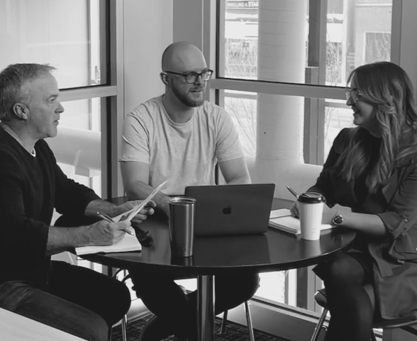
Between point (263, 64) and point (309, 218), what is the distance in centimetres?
132

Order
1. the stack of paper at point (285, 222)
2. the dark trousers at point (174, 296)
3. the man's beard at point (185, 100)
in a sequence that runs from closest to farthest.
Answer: the stack of paper at point (285, 222)
the dark trousers at point (174, 296)
the man's beard at point (185, 100)

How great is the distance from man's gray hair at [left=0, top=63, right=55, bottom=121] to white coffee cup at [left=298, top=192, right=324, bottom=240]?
3.25 feet

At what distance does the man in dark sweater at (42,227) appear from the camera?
8.12 feet

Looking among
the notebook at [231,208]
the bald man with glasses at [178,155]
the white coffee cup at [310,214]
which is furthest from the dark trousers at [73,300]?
the white coffee cup at [310,214]

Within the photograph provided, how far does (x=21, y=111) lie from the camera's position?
261 cm

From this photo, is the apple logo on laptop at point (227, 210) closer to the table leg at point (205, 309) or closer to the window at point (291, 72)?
the table leg at point (205, 309)

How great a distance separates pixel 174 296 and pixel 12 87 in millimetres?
1086

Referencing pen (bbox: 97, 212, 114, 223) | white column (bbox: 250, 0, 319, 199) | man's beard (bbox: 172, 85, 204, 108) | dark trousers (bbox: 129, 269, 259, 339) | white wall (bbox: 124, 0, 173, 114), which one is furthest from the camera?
white wall (bbox: 124, 0, 173, 114)

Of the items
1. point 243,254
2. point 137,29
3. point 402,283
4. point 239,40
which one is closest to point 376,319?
point 402,283

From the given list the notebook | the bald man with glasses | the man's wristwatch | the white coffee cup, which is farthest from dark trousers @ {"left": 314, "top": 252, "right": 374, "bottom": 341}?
the bald man with glasses

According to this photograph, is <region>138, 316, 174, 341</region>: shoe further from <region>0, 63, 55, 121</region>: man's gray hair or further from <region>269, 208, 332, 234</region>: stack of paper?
<region>0, 63, 55, 121</region>: man's gray hair

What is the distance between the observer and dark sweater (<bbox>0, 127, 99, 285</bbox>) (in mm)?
2469

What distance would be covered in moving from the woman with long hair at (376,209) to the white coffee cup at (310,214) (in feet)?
0.59

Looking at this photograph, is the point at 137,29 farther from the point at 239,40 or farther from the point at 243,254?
the point at 243,254
